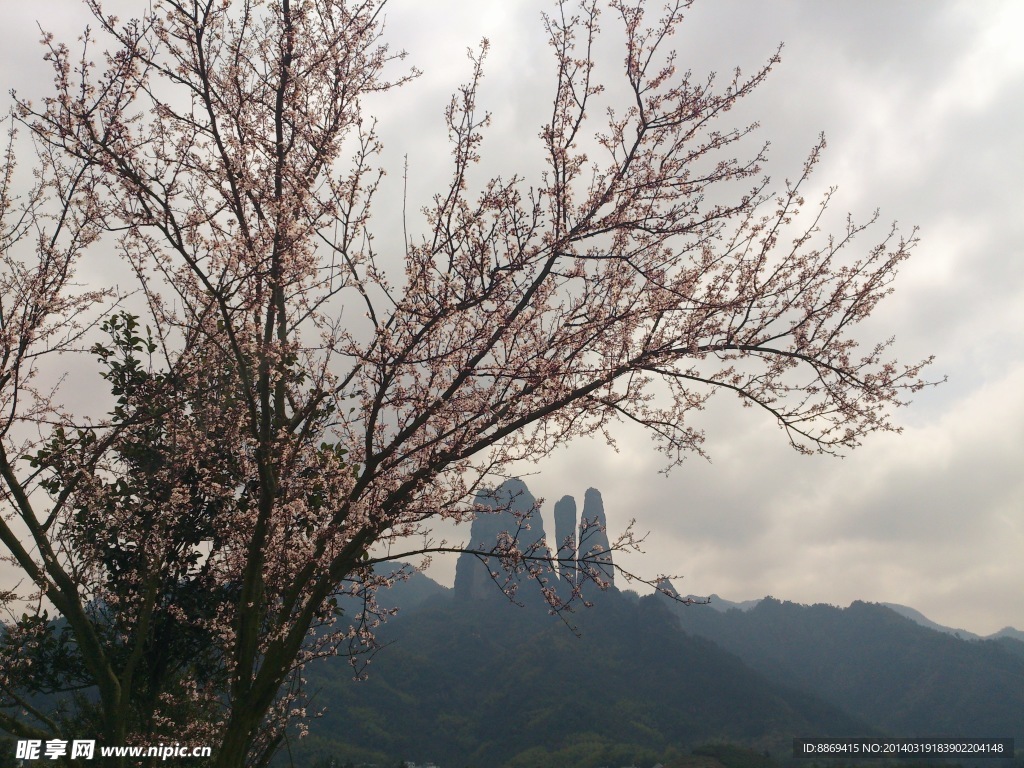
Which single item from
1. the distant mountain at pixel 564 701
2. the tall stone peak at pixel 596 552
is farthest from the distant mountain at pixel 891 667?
the tall stone peak at pixel 596 552

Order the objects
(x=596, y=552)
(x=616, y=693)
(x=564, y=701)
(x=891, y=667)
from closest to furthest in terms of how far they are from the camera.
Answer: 1. (x=596, y=552)
2. (x=564, y=701)
3. (x=616, y=693)
4. (x=891, y=667)

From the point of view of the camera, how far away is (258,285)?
5.50 metres

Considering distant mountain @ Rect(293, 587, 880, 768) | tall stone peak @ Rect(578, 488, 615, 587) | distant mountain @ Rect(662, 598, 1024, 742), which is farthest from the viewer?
distant mountain @ Rect(662, 598, 1024, 742)

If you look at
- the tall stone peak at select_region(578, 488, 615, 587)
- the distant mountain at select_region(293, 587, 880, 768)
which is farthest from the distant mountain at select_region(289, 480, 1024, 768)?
the tall stone peak at select_region(578, 488, 615, 587)

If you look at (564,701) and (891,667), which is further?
(891,667)

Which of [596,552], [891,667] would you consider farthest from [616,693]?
[596,552]

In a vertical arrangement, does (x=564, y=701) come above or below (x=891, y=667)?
below

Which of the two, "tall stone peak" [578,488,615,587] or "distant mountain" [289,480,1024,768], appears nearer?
"tall stone peak" [578,488,615,587]

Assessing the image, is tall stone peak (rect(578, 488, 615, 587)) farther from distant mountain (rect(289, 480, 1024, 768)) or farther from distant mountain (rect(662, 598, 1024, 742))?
distant mountain (rect(662, 598, 1024, 742))

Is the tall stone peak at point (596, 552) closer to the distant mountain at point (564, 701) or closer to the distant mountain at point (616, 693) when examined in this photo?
the distant mountain at point (616, 693)

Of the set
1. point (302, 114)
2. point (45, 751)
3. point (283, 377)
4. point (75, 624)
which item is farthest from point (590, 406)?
point (45, 751)

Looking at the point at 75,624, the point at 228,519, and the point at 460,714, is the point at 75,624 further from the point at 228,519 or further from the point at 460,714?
the point at 460,714

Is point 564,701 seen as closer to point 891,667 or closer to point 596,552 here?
point 891,667

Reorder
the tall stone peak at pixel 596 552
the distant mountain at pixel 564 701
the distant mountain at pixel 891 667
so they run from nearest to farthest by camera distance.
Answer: the tall stone peak at pixel 596 552, the distant mountain at pixel 564 701, the distant mountain at pixel 891 667
